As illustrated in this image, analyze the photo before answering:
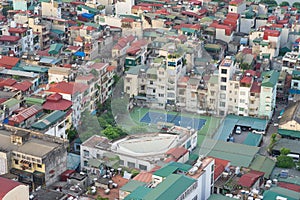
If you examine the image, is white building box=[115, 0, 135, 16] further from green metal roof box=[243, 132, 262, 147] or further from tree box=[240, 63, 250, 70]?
green metal roof box=[243, 132, 262, 147]

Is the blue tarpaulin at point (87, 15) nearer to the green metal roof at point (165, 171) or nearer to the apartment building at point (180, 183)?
the apartment building at point (180, 183)

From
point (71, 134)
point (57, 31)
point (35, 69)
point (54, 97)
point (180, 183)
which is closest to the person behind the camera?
point (180, 183)

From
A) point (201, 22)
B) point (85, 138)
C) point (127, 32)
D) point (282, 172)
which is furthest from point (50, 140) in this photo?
point (201, 22)

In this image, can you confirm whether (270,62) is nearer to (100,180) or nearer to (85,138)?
(85,138)

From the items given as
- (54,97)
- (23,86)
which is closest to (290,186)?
(54,97)

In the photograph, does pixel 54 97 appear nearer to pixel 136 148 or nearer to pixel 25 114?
pixel 25 114

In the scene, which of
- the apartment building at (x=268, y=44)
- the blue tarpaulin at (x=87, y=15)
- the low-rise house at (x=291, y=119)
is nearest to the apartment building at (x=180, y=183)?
the low-rise house at (x=291, y=119)
